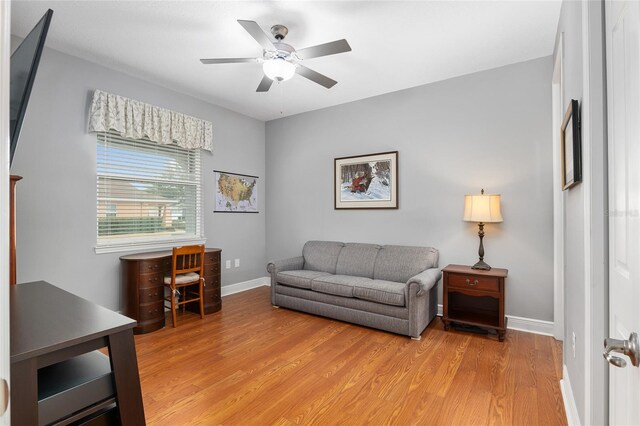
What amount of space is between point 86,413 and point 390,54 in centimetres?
337

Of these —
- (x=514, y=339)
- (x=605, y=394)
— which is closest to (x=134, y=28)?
(x=605, y=394)

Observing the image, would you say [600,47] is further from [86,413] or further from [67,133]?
[67,133]

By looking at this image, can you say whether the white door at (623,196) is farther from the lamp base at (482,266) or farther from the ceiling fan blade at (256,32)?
the lamp base at (482,266)

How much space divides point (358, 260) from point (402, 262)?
1.91 ft

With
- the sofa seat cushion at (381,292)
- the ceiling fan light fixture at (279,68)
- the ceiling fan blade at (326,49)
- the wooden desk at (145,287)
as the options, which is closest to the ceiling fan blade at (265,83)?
the ceiling fan light fixture at (279,68)

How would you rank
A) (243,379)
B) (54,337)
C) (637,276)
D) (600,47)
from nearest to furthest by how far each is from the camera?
(637,276) < (54,337) < (600,47) < (243,379)

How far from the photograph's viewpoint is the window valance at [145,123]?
325cm

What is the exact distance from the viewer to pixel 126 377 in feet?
3.81

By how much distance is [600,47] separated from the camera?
3.92ft

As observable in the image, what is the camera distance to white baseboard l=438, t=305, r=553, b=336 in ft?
10.2

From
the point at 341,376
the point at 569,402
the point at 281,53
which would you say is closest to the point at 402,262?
the point at 341,376

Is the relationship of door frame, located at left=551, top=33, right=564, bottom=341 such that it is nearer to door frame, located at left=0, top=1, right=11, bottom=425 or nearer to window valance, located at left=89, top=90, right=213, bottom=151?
door frame, located at left=0, top=1, right=11, bottom=425

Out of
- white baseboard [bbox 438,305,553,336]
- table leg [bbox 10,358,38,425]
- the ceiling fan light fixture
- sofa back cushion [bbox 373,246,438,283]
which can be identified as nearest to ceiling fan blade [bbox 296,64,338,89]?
the ceiling fan light fixture

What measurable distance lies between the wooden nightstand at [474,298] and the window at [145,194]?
10.5ft
